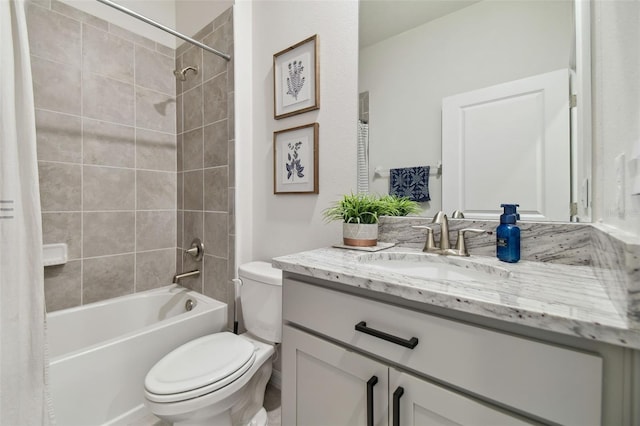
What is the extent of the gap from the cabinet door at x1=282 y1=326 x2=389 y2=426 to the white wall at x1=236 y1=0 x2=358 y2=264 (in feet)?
2.04

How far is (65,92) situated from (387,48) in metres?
1.85

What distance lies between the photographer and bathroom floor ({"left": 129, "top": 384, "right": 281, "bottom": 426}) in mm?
1297

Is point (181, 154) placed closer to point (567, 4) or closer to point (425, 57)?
point (425, 57)

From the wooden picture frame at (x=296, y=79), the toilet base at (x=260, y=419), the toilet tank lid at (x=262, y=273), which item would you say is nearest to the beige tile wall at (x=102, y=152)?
the toilet tank lid at (x=262, y=273)

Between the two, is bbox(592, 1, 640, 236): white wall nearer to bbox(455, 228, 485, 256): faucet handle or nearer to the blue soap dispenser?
the blue soap dispenser

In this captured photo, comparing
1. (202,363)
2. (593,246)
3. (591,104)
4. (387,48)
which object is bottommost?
(202,363)

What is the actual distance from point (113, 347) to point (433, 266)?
4.73ft

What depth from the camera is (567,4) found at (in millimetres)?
847

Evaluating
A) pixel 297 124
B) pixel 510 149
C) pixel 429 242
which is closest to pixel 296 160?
pixel 297 124

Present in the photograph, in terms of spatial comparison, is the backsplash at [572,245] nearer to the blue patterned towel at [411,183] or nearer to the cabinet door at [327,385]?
the blue patterned towel at [411,183]

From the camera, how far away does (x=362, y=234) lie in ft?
3.47

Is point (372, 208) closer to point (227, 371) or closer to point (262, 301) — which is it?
point (262, 301)

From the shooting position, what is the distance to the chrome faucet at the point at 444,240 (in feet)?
3.00

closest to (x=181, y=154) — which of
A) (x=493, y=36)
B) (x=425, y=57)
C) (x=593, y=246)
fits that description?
(x=425, y=57)
